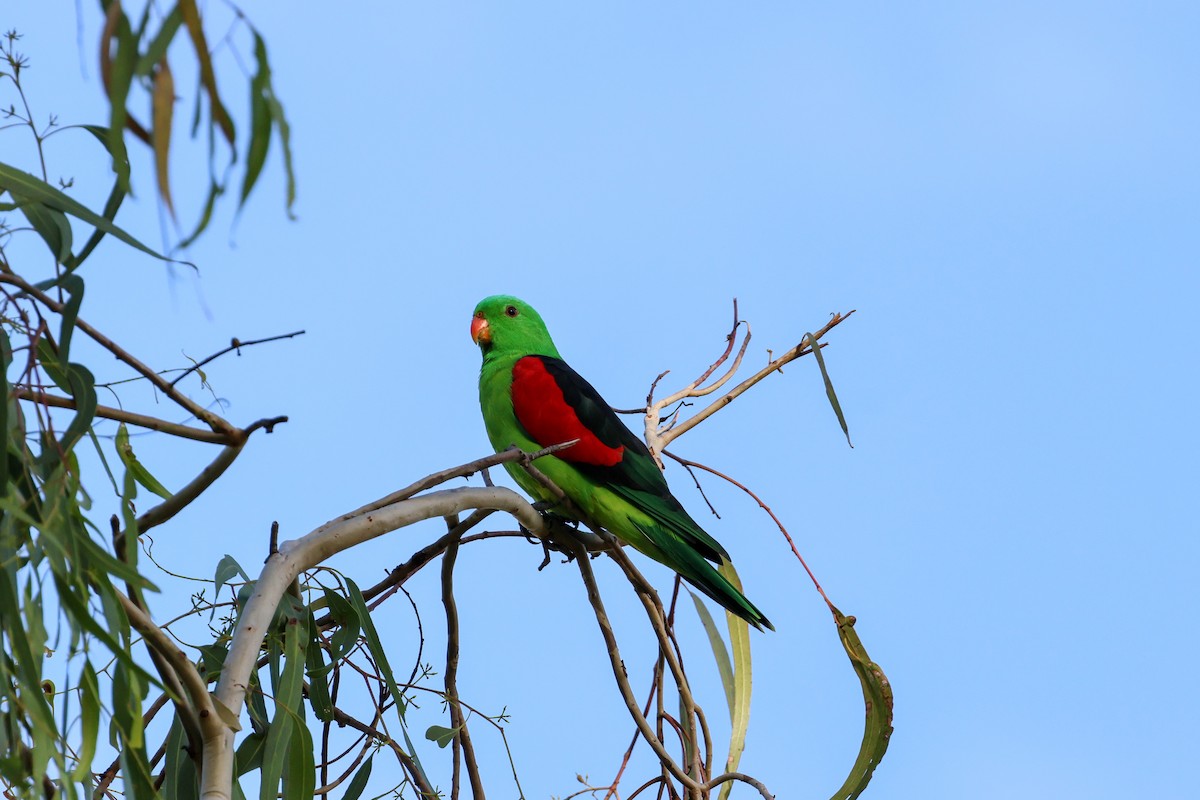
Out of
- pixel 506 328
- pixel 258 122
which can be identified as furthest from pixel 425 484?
pixel 506 328

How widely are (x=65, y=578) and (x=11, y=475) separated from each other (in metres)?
0.22

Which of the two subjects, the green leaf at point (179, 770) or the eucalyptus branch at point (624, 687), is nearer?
the green leaf at point (179, 770)

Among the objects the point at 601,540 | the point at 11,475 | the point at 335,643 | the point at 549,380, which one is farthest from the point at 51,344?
the point at 549,380

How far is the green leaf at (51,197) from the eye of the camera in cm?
130

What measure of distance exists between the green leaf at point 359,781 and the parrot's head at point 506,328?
71.6 inches

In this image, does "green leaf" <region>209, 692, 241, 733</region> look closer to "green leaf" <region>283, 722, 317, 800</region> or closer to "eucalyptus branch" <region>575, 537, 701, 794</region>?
"green leaf" <region>283, 722, 317, 800</region>

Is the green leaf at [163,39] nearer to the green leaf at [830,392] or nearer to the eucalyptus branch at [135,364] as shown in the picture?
the eucalyptus branch at [135,364]

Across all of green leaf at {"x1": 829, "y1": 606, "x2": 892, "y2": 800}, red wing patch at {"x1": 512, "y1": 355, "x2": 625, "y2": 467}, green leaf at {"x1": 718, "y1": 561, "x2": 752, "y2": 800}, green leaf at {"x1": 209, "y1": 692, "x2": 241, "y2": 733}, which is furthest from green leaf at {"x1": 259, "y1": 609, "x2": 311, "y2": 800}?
red wing patch at {"x1": 512, "y1": 355, "x2": 625, "y2": 467}

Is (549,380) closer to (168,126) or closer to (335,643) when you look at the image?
(335,643)

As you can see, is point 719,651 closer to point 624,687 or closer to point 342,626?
point 624,687

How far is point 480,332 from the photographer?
12.3 feet

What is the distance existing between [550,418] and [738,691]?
1.01m

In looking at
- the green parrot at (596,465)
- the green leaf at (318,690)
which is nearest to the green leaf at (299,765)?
the green leaf at (318,690)


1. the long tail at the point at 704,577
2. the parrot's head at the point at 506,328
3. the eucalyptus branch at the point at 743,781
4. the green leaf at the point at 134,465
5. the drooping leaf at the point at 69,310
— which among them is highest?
the parrot's head at the point at 506,328
